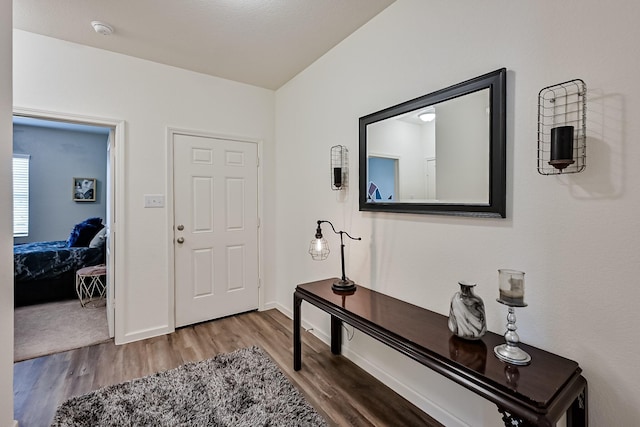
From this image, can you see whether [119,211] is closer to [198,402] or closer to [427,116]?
[198,402]

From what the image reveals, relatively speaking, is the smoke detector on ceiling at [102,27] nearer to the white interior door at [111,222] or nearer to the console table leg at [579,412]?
the white interior door at [111,222]

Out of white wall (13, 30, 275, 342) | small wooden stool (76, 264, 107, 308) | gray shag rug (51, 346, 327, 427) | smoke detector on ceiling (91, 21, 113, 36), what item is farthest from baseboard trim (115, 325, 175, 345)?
smoke detector on ceiling (91, 21, 113, 36)

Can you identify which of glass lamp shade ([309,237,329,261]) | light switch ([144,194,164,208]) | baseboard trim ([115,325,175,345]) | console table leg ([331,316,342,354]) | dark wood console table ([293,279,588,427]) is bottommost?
baseboard trim ([115,325,175,345])

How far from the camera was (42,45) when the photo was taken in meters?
2.35

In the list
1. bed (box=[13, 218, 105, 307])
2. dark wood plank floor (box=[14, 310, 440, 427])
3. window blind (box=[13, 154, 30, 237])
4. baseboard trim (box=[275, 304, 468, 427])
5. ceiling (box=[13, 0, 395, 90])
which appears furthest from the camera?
window blind (box=[13, 154, 30, 237])

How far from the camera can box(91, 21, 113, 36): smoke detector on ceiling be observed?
2.17 m

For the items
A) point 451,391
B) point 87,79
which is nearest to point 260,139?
point 87,79

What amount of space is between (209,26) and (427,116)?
1.74 meters

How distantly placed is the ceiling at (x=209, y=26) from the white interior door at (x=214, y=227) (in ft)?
2.70

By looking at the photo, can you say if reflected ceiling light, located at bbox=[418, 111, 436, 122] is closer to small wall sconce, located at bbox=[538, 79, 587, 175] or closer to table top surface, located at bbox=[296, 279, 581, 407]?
small wall sconce, located at bbox=[538, 79, 587, 175]

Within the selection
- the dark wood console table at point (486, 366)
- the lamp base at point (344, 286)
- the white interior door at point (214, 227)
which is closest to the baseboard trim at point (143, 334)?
the white interior door at point (214, 227)

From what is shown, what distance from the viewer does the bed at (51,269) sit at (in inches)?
144

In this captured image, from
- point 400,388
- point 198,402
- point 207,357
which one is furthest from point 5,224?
point 400,388

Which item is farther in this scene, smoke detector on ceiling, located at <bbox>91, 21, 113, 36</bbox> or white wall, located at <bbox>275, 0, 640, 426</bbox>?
smoke detector on ceiling, located at <bbox>91, 21, 113, 36</bbox>
